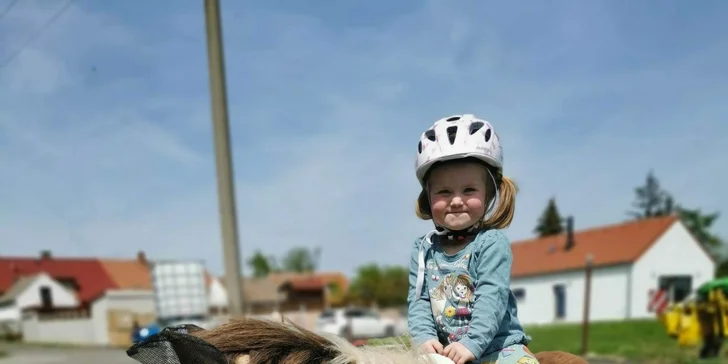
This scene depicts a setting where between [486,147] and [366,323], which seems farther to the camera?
[366,323]

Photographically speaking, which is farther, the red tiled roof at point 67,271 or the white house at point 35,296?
the red tiled roof at point 67,271

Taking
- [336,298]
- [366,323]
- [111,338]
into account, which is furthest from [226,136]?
[336,298]

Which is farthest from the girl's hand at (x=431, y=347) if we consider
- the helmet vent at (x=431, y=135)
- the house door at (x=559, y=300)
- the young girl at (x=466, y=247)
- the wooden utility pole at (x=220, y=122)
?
the house door at (x=559, y=300)

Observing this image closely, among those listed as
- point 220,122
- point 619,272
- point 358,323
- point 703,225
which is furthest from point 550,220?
point 220,122

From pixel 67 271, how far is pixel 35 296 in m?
4.63

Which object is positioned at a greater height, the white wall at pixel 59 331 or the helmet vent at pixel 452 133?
the helmet vent at pixel 452 133

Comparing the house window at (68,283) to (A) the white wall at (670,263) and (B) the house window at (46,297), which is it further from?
(A) the white wall at (670,263)

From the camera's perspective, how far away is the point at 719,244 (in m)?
73.3

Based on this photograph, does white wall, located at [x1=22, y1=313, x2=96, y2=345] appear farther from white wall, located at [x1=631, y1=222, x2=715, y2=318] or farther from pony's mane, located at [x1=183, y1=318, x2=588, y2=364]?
pony's mane, located at [x1=183, y1=318, x2=588, y2=364]

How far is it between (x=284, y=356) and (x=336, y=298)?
72156 mm

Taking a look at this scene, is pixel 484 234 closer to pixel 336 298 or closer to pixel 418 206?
pixel 418 206

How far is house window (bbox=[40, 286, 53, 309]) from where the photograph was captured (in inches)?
2196

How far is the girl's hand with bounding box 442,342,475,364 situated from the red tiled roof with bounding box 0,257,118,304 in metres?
60.5

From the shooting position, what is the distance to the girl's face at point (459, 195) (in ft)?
8.80
